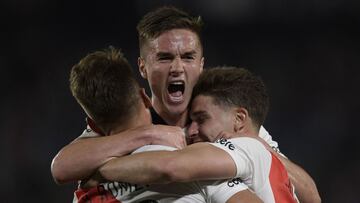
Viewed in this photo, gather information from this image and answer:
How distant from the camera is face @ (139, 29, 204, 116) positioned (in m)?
3.33

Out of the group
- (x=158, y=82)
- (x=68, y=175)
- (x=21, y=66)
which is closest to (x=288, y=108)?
(x=21, y=66)

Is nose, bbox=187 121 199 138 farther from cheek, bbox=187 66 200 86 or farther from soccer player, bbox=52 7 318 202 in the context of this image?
cheek, bbox=187 66 200 86

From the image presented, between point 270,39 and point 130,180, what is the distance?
16.2 ft

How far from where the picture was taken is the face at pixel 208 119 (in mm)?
2496

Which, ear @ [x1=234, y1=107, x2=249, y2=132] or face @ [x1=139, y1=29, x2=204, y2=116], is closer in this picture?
ear @ [x1=234, y1=107, x2=249, y2=132]

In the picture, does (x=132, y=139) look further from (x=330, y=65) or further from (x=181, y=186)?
(x=330, y=65)

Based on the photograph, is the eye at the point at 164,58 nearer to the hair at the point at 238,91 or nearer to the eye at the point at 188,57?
the eye at the point at 188,57

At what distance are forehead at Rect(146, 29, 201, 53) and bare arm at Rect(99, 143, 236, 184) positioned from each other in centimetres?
130

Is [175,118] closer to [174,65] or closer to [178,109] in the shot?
[178,109]

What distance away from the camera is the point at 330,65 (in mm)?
6684

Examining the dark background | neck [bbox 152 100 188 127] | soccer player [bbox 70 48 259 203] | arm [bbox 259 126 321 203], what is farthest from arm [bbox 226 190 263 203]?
the dark background

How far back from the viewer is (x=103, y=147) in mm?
2172

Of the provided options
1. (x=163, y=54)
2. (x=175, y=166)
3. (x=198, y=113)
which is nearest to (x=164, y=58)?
(x=163, y=54)

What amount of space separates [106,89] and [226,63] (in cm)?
459
